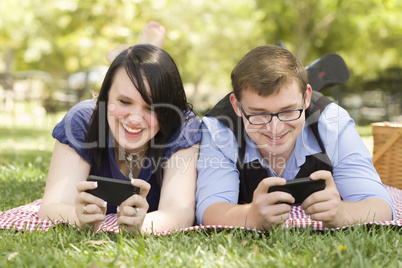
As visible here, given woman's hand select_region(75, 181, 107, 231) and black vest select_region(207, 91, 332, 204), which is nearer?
woman's hand select_region(75, 181, 107, 231)

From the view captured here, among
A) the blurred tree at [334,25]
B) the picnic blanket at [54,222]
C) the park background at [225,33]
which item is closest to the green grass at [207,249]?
the picnic blanket at [54,222]

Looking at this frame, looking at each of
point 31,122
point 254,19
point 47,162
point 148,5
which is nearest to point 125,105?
point 47,162

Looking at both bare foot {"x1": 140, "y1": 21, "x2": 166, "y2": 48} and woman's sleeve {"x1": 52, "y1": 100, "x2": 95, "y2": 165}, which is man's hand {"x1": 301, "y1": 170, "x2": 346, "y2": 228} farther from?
bare foot {"x1": 140, "y1": 21, "x2": 166, "y2": 48}

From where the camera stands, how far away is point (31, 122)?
12.9 meters

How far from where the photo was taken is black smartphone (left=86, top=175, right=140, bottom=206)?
2328mm

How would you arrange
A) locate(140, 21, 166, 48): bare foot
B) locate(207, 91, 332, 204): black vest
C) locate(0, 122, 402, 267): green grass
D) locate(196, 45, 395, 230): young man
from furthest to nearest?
1. locate(140, 21, 166, 48): bare foot
2. locate(207, 91, 332, 204): black vest
3. locate(196, 45, 395, 230): young man
4. locate(0, 122, 402, 267): green grass

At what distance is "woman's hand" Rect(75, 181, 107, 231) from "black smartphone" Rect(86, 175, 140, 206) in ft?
0.08

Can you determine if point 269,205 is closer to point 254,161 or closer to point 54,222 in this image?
point 254,161

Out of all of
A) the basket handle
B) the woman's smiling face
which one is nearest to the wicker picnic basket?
the basket handle

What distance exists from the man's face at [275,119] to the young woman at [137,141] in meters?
0.45

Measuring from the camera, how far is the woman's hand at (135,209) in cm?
234

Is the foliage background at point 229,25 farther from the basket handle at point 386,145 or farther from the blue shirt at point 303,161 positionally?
the blue shirt at point 303,161

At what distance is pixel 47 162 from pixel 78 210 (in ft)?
11.6

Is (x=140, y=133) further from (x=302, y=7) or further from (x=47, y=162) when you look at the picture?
(x=302, y=7)
